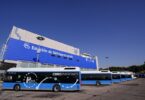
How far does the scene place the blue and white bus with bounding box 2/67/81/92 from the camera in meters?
24.3

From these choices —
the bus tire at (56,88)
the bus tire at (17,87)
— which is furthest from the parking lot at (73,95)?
the bus tire at (17,87)

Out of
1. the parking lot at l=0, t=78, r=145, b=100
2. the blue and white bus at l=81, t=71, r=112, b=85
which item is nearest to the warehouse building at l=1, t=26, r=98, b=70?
the blue and white bus at l=81, t=71, r=112, b=85

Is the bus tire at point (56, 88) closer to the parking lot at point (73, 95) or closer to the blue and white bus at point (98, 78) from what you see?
the parking lot at point (73, 95)

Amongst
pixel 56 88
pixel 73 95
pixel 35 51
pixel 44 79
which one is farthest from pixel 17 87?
pixel 35 51

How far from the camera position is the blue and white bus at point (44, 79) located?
2430 cm

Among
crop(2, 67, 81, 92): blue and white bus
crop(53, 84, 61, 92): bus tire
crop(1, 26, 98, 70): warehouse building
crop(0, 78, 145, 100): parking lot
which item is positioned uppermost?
crop(1, 26, 98, 70): warehouse building

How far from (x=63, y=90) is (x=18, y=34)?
20.1 meters

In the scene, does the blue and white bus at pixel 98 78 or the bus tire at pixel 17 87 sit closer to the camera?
the bus tire at pixel 17 87

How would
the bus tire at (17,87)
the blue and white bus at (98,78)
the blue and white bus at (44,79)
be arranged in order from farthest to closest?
1. the blue and white bus at (98,78)
2. the bus tire at (17,87)
3. the blue and white bus at (44,79)

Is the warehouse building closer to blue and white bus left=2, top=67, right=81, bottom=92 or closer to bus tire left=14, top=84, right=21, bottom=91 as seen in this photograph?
blue and white bus left=2, top=67, right=81, bottom=92

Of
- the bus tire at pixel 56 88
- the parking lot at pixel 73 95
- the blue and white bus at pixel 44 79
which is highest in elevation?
the blue and white bus at pixel 44 79

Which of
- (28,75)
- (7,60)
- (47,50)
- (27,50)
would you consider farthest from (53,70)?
(47,50)

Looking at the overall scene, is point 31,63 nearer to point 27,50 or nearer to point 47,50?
point 27,50

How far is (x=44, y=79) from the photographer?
25.0 meters
